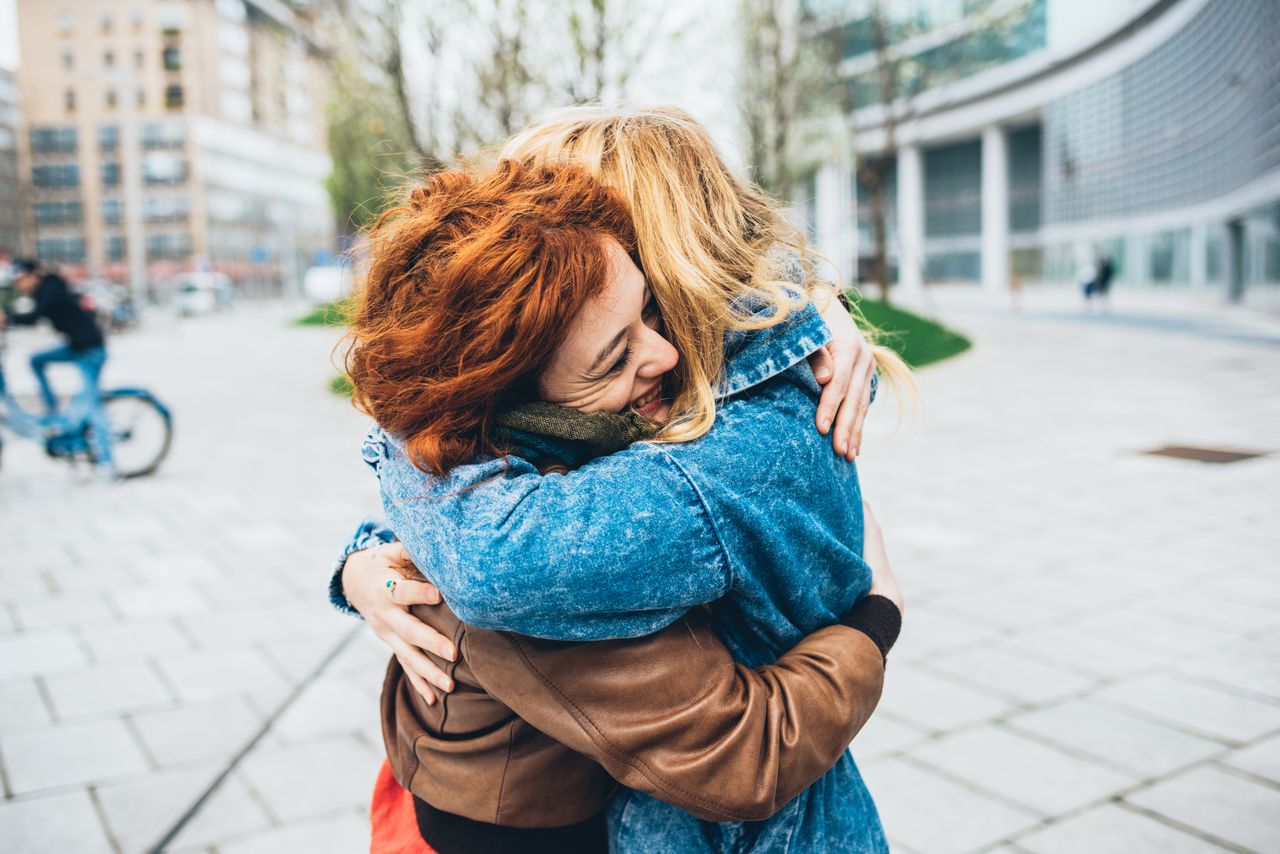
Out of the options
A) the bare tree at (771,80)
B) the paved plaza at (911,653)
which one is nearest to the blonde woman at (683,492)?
the paved plaza at (911,653)

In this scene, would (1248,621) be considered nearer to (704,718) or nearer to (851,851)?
(851,851)

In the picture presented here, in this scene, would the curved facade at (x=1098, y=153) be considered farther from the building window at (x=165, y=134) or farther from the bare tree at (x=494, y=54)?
the building window at (x=165, y=134)

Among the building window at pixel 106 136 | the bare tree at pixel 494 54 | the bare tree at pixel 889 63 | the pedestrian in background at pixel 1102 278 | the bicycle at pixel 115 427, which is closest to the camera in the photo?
the bicycle at pixel 115 427

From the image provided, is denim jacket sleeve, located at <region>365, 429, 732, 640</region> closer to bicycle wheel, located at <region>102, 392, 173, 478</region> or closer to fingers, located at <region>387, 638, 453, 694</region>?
fingers, located at <region>387, 638, 453, 694</region>

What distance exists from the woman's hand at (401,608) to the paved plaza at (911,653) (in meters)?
0.24

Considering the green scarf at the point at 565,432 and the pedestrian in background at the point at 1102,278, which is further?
the pedestrian in background at the point at 1102,278

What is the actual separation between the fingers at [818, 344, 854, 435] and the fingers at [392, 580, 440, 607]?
0.48 meters

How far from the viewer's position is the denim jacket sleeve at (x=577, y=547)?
1.04 meters

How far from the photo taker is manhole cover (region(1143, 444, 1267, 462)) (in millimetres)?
8133

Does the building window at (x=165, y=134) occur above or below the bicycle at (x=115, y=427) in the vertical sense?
above

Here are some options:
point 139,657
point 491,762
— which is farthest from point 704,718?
point 139,657

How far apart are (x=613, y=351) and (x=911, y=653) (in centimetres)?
348

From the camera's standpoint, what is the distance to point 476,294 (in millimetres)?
1044

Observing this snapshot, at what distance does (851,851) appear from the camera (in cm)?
132
